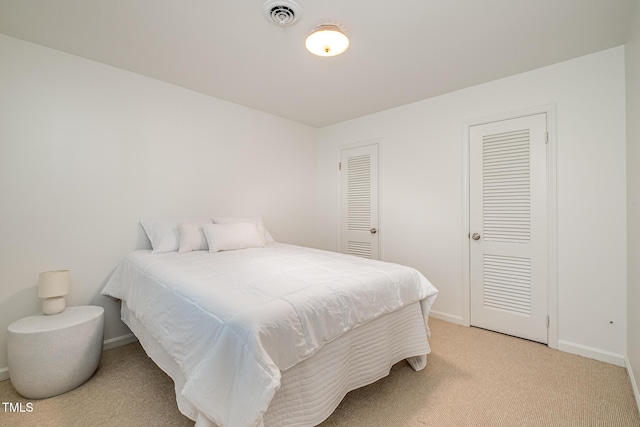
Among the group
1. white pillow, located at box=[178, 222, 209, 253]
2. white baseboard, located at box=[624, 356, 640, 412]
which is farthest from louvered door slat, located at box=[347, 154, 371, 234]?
white baseboard, located at box=[624, 356, 640, 412]

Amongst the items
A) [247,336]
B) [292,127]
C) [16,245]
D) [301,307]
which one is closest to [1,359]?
[16,245]

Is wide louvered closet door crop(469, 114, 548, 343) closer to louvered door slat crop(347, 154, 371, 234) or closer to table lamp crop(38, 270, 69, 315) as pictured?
louvered door slat crop(347, 154, 371, 234)

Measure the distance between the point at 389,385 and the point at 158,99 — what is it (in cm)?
320

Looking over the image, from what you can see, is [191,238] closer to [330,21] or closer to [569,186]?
[330,21]

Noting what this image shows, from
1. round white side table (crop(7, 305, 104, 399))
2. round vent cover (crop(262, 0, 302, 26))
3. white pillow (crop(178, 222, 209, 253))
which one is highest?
round vent cover (crop(262, 0, 302, 26))

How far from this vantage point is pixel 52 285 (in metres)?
1.94

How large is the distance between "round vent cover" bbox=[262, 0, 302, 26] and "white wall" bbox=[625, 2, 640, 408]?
202 cm

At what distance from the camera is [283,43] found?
6.94ft

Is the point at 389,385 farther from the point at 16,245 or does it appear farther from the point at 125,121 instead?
the point at 125,121

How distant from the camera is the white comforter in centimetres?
115

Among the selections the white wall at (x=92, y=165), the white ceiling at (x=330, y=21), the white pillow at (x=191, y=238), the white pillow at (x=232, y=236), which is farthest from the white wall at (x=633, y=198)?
the white wall at (x=92, y=165)

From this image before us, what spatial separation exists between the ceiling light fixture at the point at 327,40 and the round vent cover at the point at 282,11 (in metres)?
0.15

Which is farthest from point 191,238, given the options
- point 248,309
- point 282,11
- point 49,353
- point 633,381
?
point 633,381

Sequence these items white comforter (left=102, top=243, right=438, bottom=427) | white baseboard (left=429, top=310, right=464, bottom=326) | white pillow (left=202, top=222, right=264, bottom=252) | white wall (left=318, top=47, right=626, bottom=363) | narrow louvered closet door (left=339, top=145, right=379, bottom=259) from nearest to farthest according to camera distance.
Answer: white comforter (left=102, top=243, right=438, bottom=427), white wall (left=318, top=47, right=626, bottom=363), white pillow (left=202, top=222, right=264, bottom=252), white baseboard (left=429, top=310, right=464, bottom=326), narrow louvered closet door (left=339, top=145, right=379, bottom=259)
